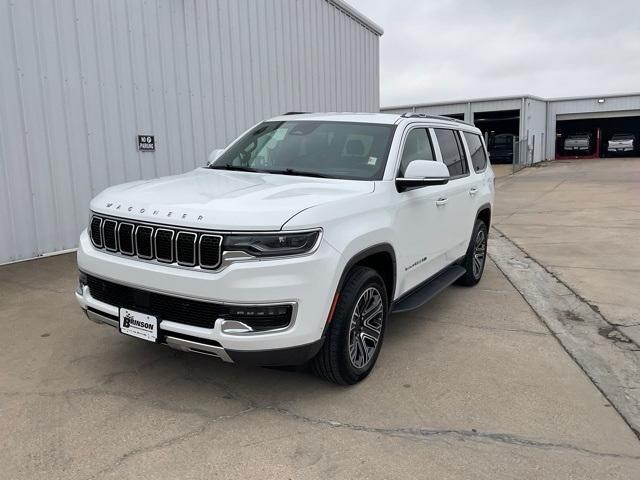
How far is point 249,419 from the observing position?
3262mm

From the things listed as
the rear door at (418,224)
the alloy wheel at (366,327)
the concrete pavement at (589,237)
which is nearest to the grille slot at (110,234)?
the alloy wheel at (366,327)

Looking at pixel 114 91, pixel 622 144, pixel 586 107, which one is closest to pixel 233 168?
pixel 114 91

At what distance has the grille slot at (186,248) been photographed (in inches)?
121

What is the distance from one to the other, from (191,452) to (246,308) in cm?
81

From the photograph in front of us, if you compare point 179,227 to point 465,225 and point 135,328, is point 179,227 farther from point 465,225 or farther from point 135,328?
point 465,225

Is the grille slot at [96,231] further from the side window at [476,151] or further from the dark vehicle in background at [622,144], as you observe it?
the dark vehicle in background at [622,144]

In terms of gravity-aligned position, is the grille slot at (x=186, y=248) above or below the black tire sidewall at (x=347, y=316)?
above

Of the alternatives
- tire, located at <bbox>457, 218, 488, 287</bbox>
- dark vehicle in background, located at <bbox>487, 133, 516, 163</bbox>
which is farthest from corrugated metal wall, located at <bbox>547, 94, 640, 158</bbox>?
tire, located at <bbox>457, 218, 488, 287</bbox>

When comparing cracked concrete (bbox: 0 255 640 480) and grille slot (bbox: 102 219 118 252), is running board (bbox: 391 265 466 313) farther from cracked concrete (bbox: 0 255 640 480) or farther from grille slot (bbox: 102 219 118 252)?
grille slot (bbox: 102 219 118 252)

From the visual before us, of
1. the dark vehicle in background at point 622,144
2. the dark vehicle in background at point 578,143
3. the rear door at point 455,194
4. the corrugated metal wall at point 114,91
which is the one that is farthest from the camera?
the dark vehicle in background at point 578,143

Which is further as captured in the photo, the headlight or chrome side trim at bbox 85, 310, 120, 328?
chrome side trim at bbox 85, 310, 120, 328

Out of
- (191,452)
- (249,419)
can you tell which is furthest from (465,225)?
(191,452)

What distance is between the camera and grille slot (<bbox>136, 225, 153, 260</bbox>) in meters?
3.22

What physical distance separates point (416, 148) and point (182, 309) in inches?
97.2
